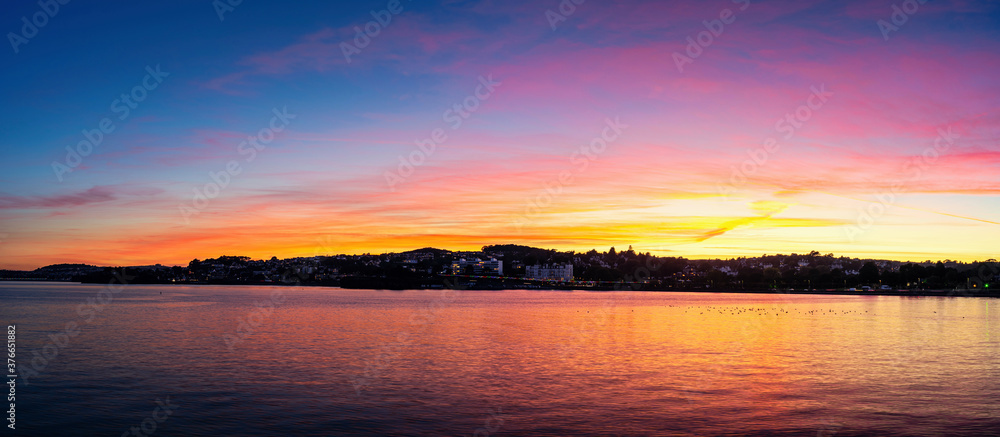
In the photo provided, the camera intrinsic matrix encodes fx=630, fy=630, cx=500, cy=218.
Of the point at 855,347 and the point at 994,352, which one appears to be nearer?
the point at 994,352

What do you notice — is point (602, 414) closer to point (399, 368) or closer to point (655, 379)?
point (655, 379)

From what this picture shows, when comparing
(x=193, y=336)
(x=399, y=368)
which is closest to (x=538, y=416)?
(x=399, y=368)

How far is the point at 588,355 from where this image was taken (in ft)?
162

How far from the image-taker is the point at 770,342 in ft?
198

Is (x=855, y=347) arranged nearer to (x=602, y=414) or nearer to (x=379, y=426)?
(x=602, y=414)

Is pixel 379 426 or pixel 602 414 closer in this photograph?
pixel 379 426

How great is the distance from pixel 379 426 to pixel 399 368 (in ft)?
50.0

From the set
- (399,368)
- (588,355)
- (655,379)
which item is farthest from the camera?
(588,355)

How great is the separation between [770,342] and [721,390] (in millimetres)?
29251

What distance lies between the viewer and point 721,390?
34.6m

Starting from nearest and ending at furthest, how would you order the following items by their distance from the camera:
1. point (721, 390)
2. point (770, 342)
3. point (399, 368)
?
1. point (721, 390)
2. point (399, 368)
3. point (770, 342)

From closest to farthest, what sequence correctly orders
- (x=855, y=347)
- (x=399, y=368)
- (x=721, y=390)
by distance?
1. (x=721, y=390)
2. (x=399, y=368)
3. (x=855, y=347)

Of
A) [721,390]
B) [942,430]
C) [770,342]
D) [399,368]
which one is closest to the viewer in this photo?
[942,430]

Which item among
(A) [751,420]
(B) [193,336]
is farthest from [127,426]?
(B) [193,336]
